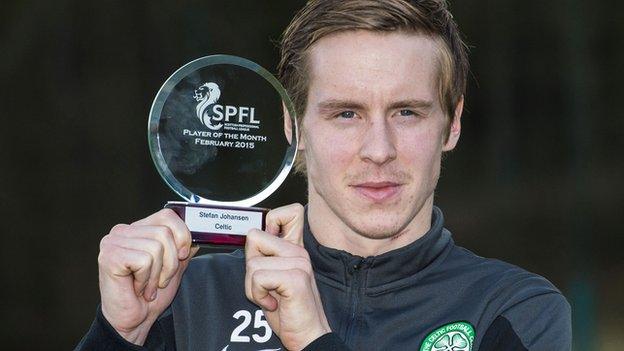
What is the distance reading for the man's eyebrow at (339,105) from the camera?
2.05 meters

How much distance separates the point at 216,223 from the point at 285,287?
19 centimetres

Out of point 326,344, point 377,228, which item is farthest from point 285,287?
point 377,228

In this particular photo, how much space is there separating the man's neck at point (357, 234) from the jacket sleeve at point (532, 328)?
0.93 feet

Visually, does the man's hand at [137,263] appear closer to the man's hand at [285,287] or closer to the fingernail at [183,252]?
the fingernail at [183,252]

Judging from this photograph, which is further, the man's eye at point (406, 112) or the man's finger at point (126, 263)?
the man's eye at point (406, 112)

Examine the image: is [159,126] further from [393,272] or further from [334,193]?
[393,272]

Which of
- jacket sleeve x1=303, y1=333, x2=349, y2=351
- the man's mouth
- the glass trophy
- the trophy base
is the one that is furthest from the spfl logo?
jacket sleeve x1=303, y1=333, x2=349, y2=351

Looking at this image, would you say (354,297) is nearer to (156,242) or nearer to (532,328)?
(532,328)

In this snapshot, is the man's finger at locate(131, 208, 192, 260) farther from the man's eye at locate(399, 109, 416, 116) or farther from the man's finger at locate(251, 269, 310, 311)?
the man's eye at locate(399, 109, 416, 116)

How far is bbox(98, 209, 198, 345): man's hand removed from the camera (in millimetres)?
1809

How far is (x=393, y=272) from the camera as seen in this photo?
2109mm

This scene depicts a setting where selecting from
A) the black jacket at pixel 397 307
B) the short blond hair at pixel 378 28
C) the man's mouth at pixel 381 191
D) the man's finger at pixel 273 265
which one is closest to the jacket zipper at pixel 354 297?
the black jacket at pixel 397 307

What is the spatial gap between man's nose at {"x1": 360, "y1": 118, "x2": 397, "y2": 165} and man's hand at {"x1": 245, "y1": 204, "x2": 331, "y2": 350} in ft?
0.80

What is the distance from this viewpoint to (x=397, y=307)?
2078mm
